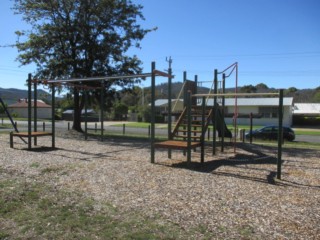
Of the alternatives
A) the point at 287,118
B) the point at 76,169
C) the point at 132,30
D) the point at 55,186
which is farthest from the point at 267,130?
the point at 287,118

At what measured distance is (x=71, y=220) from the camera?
4621 mm

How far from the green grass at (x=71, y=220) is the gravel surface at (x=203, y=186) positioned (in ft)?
0.99

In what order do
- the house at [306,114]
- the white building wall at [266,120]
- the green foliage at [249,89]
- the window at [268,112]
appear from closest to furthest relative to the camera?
the white building wall at [266,120]
the window at [268,112]
the house at [306,114]
the green foliage at [249,89]

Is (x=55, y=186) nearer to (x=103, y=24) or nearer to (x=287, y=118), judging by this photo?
(x=103, y=24)

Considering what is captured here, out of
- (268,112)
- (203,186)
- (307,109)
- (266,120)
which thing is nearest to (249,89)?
(307,109)

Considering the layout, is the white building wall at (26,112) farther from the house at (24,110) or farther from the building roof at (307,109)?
the building roof at (307,109)

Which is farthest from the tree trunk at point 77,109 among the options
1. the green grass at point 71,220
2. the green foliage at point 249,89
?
the green foliage at point 249,89

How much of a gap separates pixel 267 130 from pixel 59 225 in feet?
66.2

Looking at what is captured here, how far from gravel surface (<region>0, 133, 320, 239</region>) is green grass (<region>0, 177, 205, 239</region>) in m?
0.30

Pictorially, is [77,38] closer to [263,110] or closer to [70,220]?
[70,220]

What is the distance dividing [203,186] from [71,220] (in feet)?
9.33

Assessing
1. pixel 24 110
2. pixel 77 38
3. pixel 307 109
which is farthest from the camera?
pixel 24 110

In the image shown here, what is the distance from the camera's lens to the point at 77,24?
19.0m

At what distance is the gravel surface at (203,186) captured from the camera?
4.62 m
